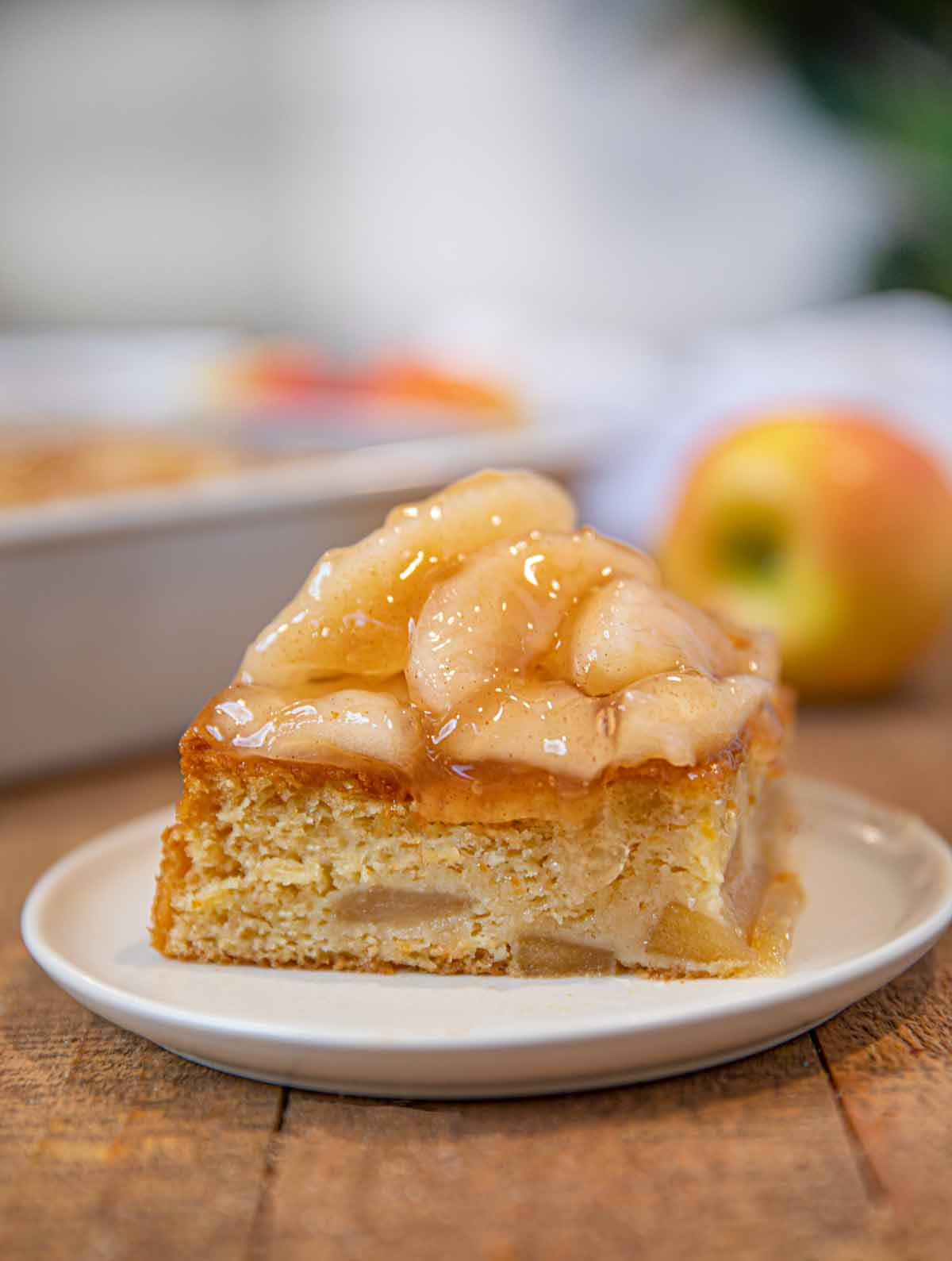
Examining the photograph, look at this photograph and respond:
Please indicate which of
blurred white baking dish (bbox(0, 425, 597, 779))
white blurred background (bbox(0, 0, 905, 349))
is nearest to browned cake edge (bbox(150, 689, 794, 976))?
blurred white baking dish (bbox(0, 425, 597, 779))

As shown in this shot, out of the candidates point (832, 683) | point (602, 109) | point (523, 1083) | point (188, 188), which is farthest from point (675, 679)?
point (188, 188)

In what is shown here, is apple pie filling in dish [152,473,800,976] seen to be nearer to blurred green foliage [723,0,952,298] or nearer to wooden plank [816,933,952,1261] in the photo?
wooden plank [816,933,952,1261]

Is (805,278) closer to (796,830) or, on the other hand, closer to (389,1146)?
(796,830)

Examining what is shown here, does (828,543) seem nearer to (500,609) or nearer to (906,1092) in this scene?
(500,609)

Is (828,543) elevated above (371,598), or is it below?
below

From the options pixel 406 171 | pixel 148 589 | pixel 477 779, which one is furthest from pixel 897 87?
pixel 477 779
